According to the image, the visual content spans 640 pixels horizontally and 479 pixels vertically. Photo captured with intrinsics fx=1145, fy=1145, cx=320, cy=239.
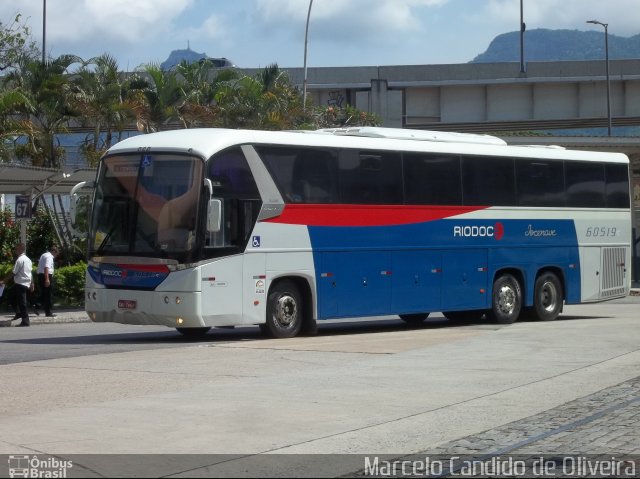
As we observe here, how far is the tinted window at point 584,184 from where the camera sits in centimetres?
2573

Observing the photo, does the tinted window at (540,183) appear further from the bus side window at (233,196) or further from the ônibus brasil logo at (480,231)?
the bus side window at (233,196)

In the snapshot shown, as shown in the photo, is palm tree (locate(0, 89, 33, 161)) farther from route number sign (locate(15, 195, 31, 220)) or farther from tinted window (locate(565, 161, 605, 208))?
tinted window (locate(565, 161, 605, 208))

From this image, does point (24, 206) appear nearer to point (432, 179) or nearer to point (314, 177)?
point (314, 177)

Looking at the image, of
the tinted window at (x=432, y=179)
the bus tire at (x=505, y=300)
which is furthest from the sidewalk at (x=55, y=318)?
the bus tire at (x=505, y=300)

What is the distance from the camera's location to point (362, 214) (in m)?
21.4

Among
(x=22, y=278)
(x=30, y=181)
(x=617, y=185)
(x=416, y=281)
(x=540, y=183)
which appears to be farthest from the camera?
(x=30, y=181)

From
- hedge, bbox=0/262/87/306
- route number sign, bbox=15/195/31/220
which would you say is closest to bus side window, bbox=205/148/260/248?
route number sign, bbox=15/195/31/220

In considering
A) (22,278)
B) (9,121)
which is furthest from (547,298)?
(9,121)

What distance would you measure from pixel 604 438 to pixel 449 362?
19.4 feet

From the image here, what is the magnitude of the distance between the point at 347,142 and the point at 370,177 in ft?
2.66

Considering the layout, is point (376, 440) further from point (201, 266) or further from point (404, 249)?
point (404, 249)

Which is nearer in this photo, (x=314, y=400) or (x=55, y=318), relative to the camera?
(x=314, y=400)

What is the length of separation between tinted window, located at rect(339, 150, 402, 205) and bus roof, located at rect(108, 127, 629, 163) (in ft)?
0.66

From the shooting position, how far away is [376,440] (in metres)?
9.81
